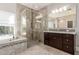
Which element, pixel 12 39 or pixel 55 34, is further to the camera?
pixel 55 34

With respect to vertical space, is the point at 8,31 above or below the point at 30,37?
above

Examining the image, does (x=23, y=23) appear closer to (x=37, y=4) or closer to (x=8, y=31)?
(x=8, y=31)

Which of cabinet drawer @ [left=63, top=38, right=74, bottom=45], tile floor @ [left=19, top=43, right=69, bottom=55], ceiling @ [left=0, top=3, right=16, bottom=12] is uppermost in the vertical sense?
ceiling @ [left=0, top=3, right=16, bottom=12]

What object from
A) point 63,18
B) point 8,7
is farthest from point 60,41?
point 8,7

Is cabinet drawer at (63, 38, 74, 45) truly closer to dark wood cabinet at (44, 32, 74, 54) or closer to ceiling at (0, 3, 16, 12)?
dark wood cabinet at (44, 32, 74, 54)

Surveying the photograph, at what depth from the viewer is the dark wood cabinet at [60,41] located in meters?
1.80

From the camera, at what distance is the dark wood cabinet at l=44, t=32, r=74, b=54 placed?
70.7 inches

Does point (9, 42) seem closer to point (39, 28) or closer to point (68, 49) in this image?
point (39, 28)

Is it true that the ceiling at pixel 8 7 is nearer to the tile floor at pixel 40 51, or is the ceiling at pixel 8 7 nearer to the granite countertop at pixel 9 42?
the granite countertop at pixel 9 42

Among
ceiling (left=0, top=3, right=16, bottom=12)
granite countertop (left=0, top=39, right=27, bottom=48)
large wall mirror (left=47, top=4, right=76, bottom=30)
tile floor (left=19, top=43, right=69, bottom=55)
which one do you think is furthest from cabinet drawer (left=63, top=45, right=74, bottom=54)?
ceiling (left=0, top=3, right=16, bottom=12)

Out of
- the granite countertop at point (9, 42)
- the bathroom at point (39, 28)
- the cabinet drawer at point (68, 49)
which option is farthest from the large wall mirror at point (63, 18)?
the granite countertop at point (9, 42)

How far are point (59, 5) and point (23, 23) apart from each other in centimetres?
79
